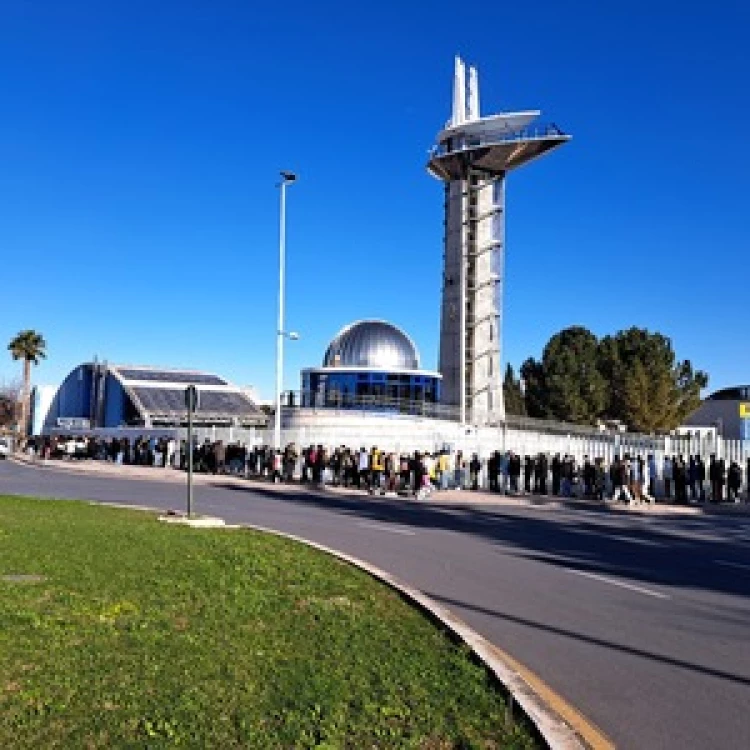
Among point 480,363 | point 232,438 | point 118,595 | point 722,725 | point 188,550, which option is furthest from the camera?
point 480,363

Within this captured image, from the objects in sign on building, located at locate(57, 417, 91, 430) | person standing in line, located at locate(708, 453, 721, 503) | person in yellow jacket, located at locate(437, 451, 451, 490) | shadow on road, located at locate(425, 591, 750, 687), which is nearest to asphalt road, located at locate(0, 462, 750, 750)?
shadow on road, located at locate(425, 591, 750, 687)

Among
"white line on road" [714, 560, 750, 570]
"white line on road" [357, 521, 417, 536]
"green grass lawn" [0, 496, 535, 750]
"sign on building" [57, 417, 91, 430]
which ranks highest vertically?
"sign on building" [57, 417, 91, 430]

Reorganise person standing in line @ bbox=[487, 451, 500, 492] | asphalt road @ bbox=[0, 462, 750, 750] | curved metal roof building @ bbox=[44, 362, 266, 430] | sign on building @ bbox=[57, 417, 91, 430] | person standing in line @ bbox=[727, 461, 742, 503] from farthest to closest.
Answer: sign on building @ bbox=[57, 417, 91, 430]
curved metal roof building @ bbox=[44, 362, 266, 430]
person standing in line @ bbox=[487, 451, 500, 492]
person standing in line @ bbox=[727, 461, 742, 503]
asphalt road @ bbox=[0, 462, 750, 750]

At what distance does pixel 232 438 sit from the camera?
3859cm

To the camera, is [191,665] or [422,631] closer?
[191,665]

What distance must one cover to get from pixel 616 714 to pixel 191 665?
2726 millimetres

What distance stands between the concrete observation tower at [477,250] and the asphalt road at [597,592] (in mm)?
37729

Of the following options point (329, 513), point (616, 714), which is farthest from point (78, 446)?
point (616, 714)

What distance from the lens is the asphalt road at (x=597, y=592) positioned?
5.63 metres

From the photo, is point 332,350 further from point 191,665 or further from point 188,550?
point 191,665

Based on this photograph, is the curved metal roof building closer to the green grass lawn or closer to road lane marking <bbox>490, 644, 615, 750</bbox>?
the green grass lawn

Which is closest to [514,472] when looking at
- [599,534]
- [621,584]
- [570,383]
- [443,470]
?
[443,470]

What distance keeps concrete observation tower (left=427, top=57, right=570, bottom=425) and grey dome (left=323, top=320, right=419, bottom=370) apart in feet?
39.3

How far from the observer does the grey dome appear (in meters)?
72.7
